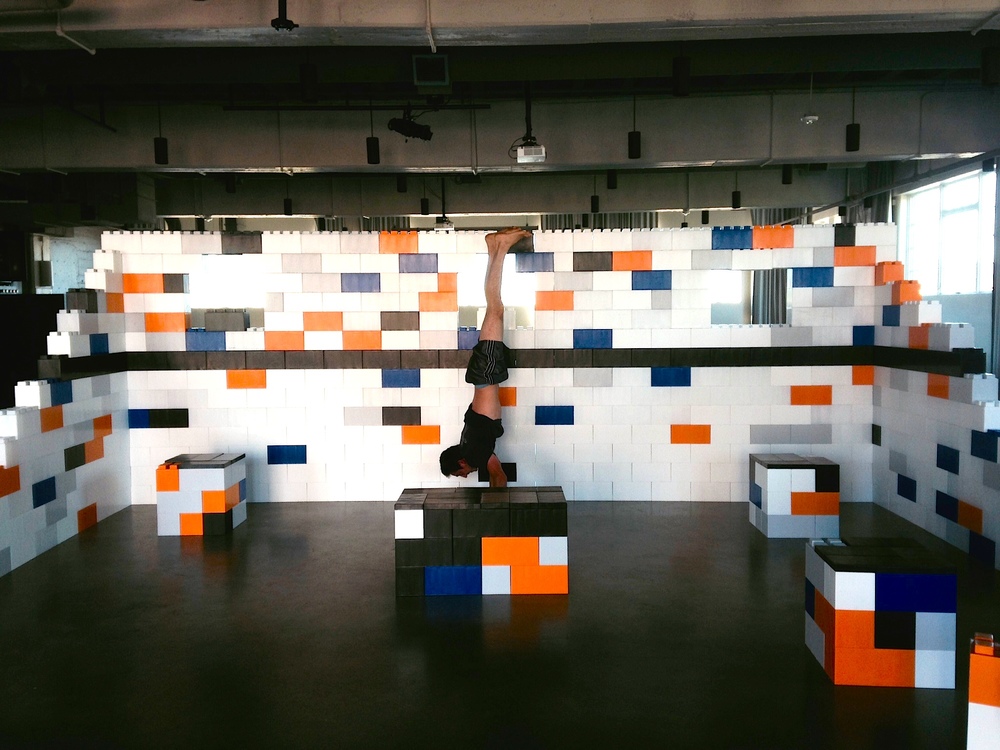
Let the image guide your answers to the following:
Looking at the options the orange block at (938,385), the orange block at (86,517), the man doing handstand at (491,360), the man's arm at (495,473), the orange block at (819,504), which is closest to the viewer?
the orange block at (938,385)

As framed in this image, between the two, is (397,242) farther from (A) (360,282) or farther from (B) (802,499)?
(B) (802,499)

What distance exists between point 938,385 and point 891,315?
37.6 inches

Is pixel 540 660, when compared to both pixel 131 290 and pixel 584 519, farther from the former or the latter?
pixel 131 290

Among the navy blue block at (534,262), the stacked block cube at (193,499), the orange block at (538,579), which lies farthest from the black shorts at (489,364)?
the stacked block cube at (193,499)

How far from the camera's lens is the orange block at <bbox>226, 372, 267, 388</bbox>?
21.2ft

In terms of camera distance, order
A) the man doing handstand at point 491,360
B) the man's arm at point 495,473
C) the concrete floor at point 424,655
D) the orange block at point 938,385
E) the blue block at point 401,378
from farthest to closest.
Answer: the blue block at point 401,378, the man doing handstand at point 491,360, the man's arm at point 495,473, the orange block at point 938,385, the concrete floor at point 424,655

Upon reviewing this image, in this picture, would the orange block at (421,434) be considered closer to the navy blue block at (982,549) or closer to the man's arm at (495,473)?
the man's arm at (495,473)

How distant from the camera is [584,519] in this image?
589cm

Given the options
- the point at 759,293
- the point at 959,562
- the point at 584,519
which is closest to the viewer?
the point at 959,562

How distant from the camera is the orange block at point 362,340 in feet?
21.2

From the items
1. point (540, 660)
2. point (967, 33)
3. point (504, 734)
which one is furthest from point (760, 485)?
point (967, 33)

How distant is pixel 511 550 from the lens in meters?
4.26

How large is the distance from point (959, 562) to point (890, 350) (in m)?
1.95

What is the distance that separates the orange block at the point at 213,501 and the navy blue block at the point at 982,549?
5.44m
